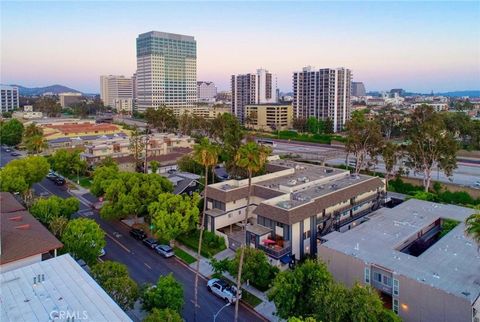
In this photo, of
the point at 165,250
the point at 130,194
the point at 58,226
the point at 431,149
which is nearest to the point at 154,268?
the point at 165,250

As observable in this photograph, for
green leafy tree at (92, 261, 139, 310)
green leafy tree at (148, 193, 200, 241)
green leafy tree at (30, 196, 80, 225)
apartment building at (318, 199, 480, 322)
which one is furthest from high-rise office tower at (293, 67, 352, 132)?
green leafy tree at (92, 261, 139, 310)

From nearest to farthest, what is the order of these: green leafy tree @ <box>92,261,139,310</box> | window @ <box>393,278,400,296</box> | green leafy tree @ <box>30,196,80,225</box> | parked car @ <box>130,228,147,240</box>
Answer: green leafy tree @ <box>92,261,139,310</box> < window @ <box>393,278,400,296</box> < green leafy tree @ <box>30,196,80,225</box> < parked car @ <box>130,228,147,240</box>

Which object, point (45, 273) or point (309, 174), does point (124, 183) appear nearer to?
point (45, 273)

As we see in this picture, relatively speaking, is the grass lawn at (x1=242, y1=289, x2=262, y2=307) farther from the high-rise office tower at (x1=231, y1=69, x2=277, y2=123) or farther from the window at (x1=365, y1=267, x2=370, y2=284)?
the high-rise office tower at (x1=231, y1=69, x2=277, y2=123)

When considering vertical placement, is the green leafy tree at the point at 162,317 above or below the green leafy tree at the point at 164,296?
above

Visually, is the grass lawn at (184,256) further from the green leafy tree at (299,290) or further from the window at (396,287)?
the window at (396,287)

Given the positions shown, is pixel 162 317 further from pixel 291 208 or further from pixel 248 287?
pixel 291 208

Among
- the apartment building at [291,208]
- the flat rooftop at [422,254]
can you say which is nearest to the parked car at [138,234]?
the apartment building at [291,208]

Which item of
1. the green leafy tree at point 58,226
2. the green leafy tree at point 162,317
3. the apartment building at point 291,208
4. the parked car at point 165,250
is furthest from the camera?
the parked car at point 165,250
